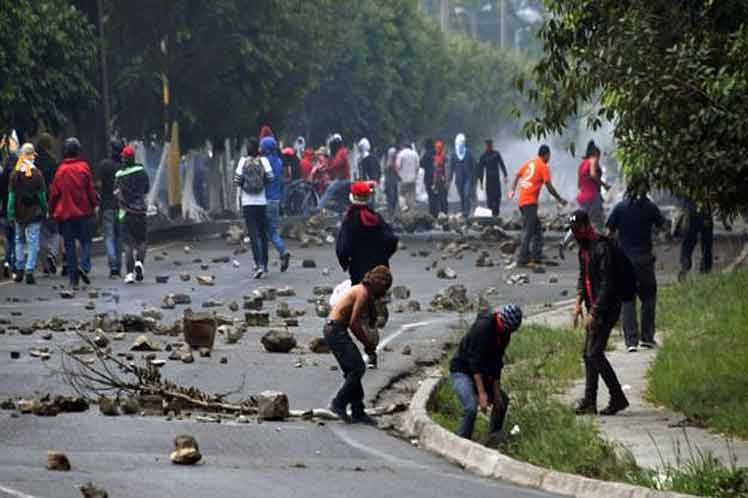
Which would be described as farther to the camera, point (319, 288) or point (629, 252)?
point (319, 288)

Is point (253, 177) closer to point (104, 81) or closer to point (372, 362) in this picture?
point (372, 362)

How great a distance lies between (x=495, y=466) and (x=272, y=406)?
2.70 meters

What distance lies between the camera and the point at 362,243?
1983cm

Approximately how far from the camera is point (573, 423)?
589 inches

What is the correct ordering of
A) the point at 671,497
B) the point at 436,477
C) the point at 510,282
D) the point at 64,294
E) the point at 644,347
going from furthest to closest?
the point at 510,282 → the point at 64,294 → the point at 644,347 → the point at 436,477 → the point at 671,497

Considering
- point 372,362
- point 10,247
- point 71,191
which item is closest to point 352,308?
point 372,362

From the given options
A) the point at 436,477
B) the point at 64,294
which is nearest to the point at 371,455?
the point at 436,477

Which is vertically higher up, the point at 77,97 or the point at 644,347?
the point at 77,97

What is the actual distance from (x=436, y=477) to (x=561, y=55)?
18.0 feet

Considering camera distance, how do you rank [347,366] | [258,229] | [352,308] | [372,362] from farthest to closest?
[258,229], [372,362], [352,308], [347,366]

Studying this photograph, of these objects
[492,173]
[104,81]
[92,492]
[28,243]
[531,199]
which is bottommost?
[92,492]

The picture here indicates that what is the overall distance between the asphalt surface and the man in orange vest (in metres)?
4.07

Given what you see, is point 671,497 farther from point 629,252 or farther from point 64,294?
point 64,294

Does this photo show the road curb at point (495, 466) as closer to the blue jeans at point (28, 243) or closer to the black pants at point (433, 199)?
the blue jeans at point (28, 243)
